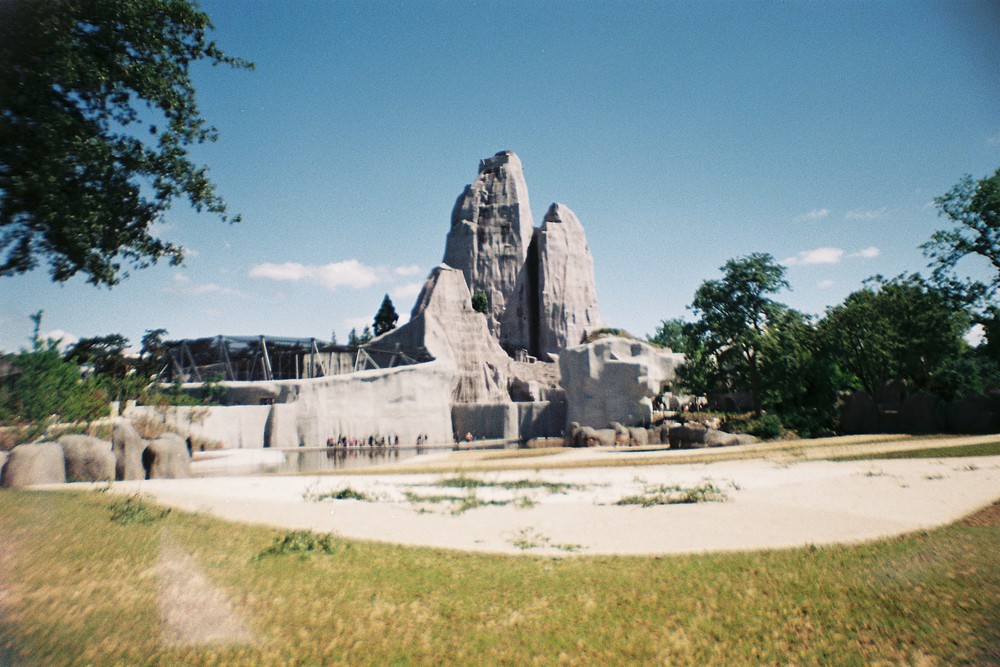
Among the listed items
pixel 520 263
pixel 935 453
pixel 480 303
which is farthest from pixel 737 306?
pixel 520 263

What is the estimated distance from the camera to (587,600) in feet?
18.3

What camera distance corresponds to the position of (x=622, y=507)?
11688 millimetres

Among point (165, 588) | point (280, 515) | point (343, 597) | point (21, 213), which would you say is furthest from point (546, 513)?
point (21, 213)

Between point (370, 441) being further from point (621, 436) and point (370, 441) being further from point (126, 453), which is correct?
point (126, 453)

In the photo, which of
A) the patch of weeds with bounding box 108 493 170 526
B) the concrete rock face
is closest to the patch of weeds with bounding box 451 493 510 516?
the patch of weeds with bounding box 108 493 170 526

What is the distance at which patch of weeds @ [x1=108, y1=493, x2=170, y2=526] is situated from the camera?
757 cm

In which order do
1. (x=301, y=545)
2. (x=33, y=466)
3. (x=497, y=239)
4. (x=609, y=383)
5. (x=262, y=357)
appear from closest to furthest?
(x=301, y=545) < (x=33, y=466) < (x=609, y=383) < (x=262, y=357) < (x=497, y=239)

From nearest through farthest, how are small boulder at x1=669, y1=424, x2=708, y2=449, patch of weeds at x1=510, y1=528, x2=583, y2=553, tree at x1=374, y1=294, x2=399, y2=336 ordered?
patch of weeds at x1=510, y1=528, x2=583, y2=553 < small boulder at x1=669, y1=424, x2=708, y2=449 < tree at x1=374, y1=294, x2=399, y2=336

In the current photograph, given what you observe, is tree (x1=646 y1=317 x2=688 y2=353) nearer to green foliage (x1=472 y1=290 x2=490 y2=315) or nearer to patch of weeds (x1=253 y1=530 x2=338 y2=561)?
green foliage (x1=472 y1=290 x2=490 y2=315)

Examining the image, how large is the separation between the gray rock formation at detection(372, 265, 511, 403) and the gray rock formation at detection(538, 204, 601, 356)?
27.2m

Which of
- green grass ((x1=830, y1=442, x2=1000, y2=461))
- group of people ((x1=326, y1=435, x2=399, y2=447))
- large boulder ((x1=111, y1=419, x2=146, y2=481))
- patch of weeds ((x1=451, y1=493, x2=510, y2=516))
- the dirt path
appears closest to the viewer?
the dirt path

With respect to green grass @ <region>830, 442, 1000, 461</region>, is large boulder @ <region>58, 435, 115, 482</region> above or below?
above

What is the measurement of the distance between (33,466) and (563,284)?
91.2m

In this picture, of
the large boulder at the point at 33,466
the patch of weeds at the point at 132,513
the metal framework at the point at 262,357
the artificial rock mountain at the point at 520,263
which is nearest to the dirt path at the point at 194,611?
the patch of weeds at the point at 132,513
